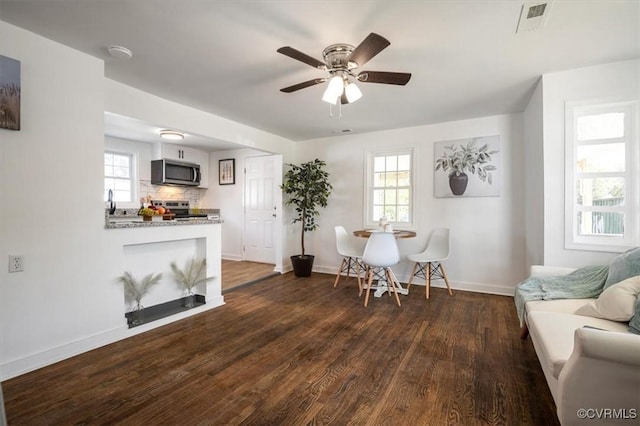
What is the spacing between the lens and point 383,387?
1925mm

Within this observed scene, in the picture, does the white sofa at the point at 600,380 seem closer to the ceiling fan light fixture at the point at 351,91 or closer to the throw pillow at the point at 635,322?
the throw pillow at the point at 635,322

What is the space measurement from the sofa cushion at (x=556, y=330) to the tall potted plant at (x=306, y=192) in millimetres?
3411

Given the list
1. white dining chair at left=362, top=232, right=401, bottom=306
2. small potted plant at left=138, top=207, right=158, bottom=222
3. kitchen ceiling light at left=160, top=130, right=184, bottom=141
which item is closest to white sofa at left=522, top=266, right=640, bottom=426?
white dining chair at left=362, top=232, right=401, bottom=306

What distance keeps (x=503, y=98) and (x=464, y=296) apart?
95.8 inches

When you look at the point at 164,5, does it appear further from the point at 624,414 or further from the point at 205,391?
the point at 624,414

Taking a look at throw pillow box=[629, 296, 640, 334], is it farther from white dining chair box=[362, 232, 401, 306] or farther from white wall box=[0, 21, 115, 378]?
white wall box=[0, 21, 115, 378]

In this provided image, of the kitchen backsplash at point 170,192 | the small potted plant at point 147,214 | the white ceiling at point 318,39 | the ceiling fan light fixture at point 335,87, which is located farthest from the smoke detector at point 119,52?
the kitchen backsplash at point 170,192

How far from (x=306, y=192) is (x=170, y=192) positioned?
2921 mm

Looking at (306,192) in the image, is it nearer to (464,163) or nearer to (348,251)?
(348,251)

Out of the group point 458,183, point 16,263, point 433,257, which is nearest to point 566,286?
point 433,257

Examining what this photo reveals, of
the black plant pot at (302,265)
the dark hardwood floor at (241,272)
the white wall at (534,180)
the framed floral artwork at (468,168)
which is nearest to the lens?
the white wall at (534,180)

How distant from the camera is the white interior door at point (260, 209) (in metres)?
5.89

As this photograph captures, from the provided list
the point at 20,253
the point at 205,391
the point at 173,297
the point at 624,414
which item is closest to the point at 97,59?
the point at 20,253

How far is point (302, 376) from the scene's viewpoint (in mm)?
2049
